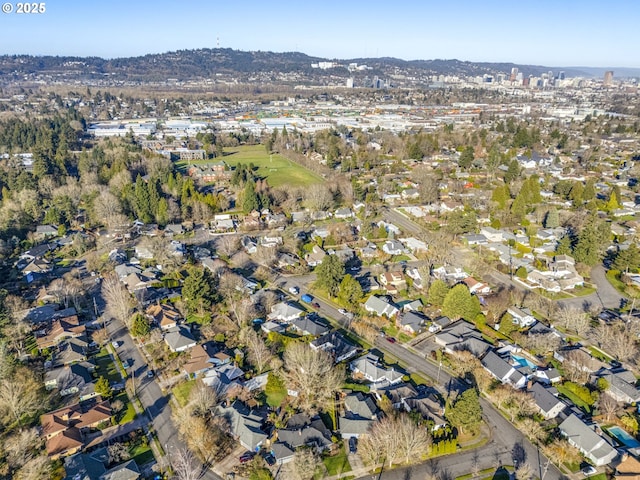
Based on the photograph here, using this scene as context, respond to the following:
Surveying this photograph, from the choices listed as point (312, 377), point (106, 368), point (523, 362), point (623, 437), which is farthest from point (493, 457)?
point (106, 368)

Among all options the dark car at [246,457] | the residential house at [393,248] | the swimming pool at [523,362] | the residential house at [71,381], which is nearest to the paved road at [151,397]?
the dark car at [246,457]

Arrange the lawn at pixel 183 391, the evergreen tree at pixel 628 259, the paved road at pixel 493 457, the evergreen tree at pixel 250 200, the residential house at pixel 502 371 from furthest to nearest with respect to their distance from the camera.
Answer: the evergreen tree at pixel 250 200 → the evergreen tree at pixel 628 259 → the residential house at pixel 502 371 → the lawn at pixel 183 391 → the paved road at pixel 493 457

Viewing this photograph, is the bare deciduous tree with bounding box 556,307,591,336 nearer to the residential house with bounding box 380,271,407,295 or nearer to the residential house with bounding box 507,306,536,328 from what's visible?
the residential house with bounding box 507,306,536,328

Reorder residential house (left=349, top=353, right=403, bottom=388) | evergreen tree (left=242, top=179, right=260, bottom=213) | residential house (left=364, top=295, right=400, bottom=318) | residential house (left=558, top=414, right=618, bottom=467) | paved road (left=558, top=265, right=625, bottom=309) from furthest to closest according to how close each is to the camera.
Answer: evergreen tree (left=242, top=179, right=260, bottom=213) < paved road (left=558, top=265, right=625, bottom=309) < residential house (left=364, top=295, right=400, bottom=318) < residential house (left=349, top=353, right=403, bottom=388) < residential house (left=558, top=414, right=618, bottom=467)

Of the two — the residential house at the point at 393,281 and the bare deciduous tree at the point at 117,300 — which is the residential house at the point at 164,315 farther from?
the residential house at the point at 393,281

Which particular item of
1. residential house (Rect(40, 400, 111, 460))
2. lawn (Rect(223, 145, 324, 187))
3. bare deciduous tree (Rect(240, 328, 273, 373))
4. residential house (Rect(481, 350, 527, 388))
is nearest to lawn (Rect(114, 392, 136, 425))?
residential house (Rect(40, 400, 111, 460))

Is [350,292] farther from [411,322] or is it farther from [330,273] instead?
[411,322]

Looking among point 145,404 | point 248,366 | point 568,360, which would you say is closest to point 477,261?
point 568,360
